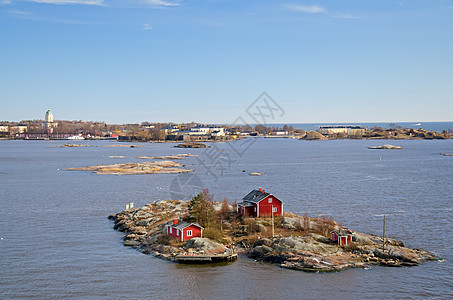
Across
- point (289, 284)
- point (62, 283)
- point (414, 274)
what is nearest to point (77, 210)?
point (62, 283)

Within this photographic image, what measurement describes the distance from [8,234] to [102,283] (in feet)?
41.8

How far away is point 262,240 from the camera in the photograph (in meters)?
28.1

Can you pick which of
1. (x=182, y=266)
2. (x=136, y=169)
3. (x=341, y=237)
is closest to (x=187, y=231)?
(x=182, y=266)

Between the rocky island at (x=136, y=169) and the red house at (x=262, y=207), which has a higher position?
the red house at (x=262, y=207)

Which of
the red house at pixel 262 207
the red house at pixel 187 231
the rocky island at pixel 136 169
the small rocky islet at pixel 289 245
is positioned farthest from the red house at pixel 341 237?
the rocky island at pixel 136 169

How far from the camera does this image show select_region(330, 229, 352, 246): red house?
27781 millimetres

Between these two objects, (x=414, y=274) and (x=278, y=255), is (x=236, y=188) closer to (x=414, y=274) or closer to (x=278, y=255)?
(x=278, y=255)

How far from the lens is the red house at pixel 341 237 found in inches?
1094

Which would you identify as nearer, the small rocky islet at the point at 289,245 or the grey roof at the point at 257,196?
the small rocky islet at the point at 289,245

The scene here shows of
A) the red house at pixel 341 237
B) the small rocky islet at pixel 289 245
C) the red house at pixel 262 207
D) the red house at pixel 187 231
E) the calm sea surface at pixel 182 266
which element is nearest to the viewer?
the calm sea surface at pixel 182 266

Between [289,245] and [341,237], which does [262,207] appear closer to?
[289,245]

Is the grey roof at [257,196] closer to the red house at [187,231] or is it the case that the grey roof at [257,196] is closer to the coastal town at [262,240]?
the coastal town at [262,240]

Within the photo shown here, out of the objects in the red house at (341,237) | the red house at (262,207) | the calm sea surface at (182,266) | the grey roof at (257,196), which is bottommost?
the calm sea surface at (182,266)

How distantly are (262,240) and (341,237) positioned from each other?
474cm
